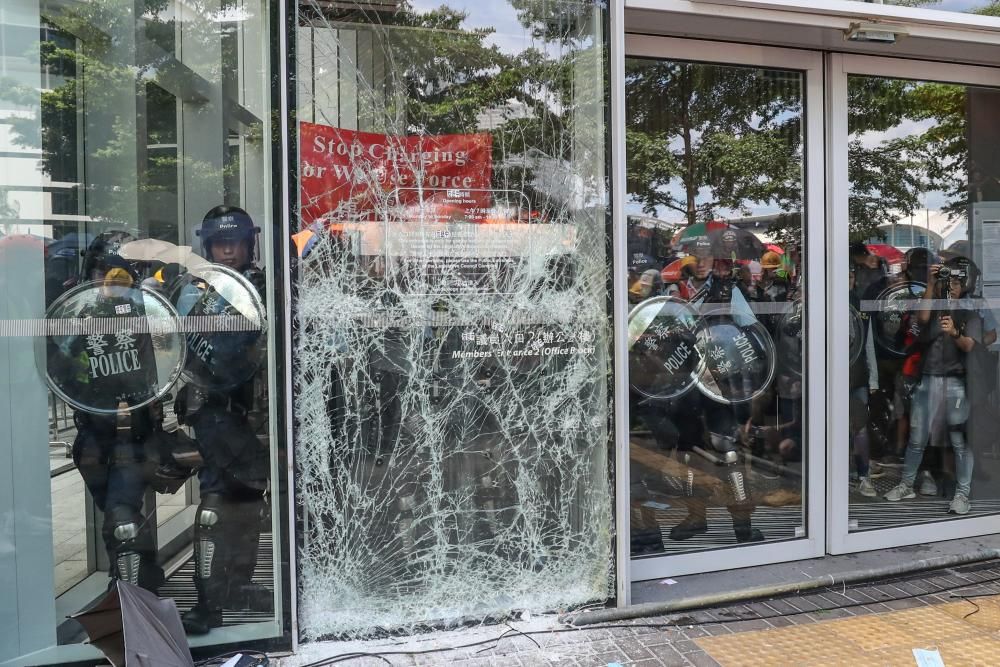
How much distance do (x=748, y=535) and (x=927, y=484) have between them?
1.43m

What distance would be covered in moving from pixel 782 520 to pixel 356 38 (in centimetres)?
342

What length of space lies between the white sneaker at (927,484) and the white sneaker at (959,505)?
12 cm

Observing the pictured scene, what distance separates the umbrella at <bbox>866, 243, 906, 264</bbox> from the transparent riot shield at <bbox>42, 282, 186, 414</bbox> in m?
3.83

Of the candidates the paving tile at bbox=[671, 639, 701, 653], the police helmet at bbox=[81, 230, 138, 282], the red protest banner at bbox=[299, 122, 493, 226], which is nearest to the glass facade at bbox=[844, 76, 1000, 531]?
the paving tile at bbox=[671, 639, 701, 653]

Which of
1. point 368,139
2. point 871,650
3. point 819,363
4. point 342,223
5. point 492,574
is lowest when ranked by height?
point 871,650

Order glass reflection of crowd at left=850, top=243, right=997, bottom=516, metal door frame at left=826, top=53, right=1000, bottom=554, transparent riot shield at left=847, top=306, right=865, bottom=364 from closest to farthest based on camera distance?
metal door frame at left=826, top=53, right=1000, bottom=554, transparent riot shield at left=847, top=306, right=865, bottom=364, glass reflection of crowd at left=850, top=243, right=997, bottom=516

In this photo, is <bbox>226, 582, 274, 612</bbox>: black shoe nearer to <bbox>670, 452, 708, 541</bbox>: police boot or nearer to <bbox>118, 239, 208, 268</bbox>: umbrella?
<bbox>118, 239, 208, 268</bbox>: umbrella

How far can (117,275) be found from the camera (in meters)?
3.14

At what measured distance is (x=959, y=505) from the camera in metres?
4.76

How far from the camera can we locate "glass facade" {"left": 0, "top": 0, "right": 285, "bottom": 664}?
9.98 feet

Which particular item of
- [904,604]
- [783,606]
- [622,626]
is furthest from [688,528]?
[904,604]

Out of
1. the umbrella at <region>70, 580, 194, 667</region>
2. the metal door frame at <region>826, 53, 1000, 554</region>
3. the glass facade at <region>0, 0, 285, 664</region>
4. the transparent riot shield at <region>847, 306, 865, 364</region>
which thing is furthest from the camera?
the transparent riot shield at <region>847, 306, 865, 364</region>

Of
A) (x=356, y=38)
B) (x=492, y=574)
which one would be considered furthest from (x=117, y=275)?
(x=492, y=574)

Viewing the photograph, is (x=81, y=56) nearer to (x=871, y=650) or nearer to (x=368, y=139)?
(x=368, y=139)
